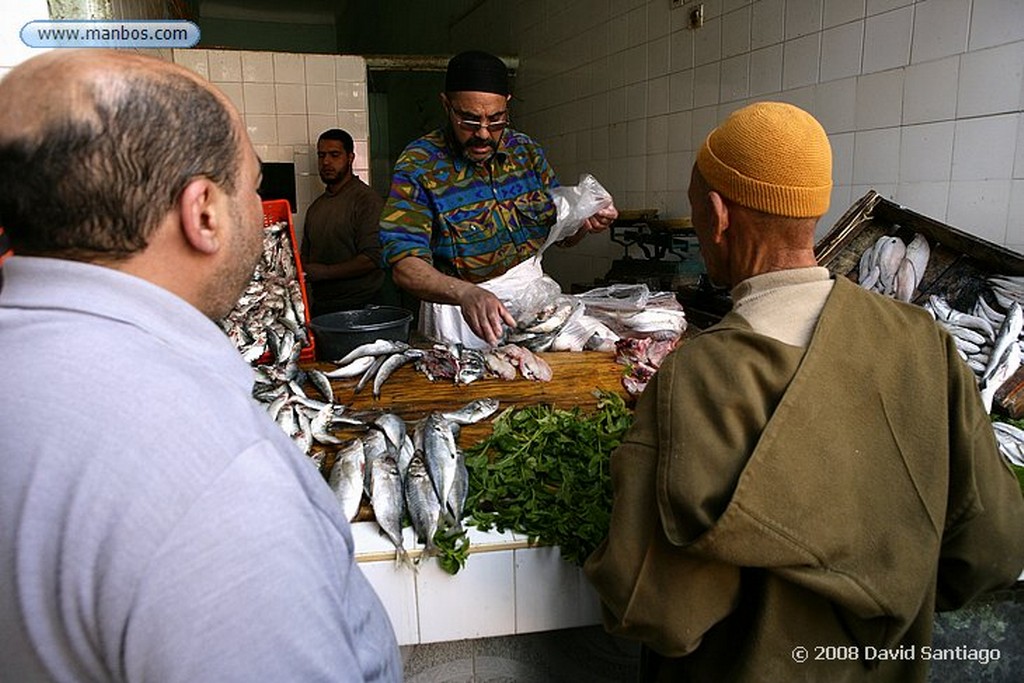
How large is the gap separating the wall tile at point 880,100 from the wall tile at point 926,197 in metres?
0.42

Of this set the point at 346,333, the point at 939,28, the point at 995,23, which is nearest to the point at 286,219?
the point at 346,333

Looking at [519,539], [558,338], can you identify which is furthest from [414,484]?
[558,338]

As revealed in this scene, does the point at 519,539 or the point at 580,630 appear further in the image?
the point at 580,630

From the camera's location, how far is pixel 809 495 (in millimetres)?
1319

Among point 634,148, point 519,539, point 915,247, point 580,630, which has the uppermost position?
point 634,148

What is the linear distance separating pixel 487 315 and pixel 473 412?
56 cm

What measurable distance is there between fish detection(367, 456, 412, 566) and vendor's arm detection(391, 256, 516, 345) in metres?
1.06

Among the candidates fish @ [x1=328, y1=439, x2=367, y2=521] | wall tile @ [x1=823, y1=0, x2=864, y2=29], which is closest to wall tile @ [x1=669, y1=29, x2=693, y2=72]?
wall tile @ [x1=823, y1=0, x2=864, y2=29]

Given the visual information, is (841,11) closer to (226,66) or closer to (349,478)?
(349,478)

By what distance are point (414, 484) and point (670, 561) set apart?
94 cm

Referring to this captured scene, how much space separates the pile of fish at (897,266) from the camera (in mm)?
3461

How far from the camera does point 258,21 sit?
1542 cm

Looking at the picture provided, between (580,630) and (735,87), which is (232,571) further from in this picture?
(735,87)

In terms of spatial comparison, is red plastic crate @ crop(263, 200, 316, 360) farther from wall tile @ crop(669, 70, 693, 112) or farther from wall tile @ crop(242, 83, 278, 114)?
wall tile @ crop(669, 70, 693, 112)
